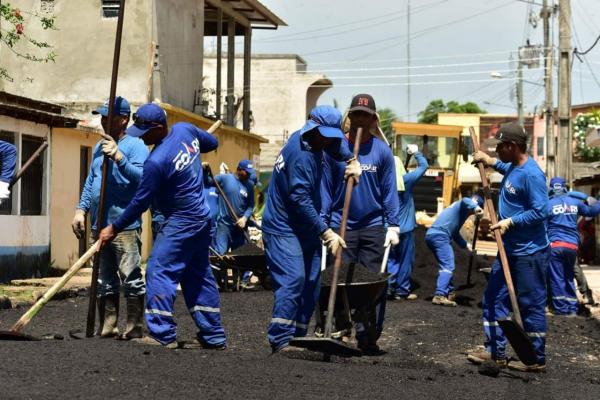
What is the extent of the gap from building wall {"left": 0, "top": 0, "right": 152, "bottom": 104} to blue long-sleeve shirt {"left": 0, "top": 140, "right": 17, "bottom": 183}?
17272 millimetres

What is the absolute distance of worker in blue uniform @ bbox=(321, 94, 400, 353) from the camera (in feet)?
32.0

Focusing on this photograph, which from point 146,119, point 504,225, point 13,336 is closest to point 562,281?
point 504,225

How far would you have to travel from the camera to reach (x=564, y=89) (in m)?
28.0

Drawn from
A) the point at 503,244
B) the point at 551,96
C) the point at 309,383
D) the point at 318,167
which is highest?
the point at 551,96

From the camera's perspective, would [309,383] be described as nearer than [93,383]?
No

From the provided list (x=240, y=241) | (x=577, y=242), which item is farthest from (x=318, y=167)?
(x=240, y=241)

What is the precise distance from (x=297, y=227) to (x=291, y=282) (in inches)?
16.4

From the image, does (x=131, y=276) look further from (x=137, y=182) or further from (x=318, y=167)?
(x=318, y=167)

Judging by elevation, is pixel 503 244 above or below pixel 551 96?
below

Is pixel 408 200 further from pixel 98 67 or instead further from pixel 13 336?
pixel 98 67

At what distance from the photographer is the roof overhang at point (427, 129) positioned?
30.9 meters

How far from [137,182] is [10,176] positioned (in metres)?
1.57

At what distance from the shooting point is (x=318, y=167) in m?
8.63

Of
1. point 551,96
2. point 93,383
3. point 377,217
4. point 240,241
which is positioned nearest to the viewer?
point 93,383
